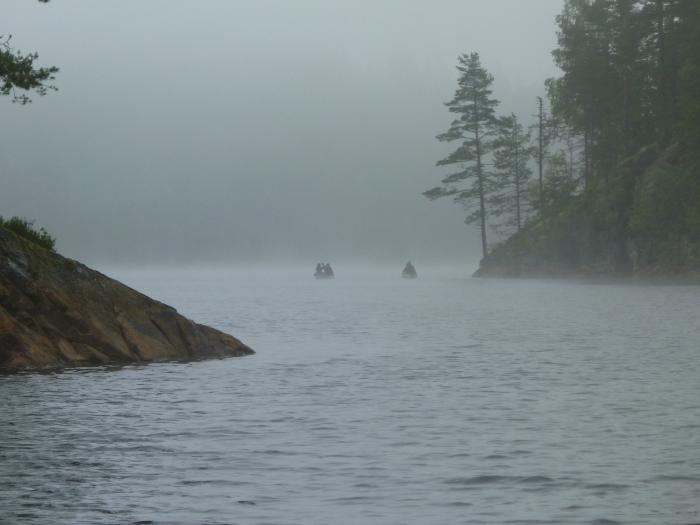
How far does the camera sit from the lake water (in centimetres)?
997

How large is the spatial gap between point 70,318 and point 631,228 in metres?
57.8

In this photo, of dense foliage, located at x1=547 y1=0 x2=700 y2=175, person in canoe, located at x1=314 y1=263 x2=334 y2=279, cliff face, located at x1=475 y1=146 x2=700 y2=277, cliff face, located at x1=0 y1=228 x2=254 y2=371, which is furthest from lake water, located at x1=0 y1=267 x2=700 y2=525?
person in canoe, located at x1=314 y1=263 x2=334 y2=279

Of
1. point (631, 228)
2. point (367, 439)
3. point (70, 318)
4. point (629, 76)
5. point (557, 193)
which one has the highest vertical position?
point (629, 76)

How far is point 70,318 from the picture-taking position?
24.0 metres

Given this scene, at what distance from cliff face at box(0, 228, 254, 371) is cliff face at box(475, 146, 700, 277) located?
51.3 m

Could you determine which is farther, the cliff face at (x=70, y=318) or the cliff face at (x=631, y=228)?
the cliff face at (x=631, y=228)

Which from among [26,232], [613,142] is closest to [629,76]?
[613,142]

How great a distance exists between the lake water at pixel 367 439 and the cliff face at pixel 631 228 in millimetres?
44781

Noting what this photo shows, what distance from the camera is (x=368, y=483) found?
36.1 ft

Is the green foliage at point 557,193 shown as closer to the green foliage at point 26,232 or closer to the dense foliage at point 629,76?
the dense foliage at point 629,76

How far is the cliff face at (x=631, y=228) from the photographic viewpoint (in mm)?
71312

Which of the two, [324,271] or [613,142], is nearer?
[613,142]

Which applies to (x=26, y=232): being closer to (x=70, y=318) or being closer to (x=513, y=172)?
(x=70, y=318)

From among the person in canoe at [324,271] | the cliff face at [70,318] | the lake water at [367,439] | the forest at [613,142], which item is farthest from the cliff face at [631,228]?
the person in canoe at [324,271]
